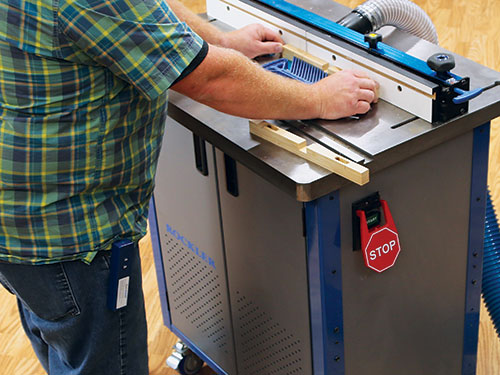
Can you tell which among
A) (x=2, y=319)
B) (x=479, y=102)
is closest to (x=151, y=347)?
(x=2, y=319)

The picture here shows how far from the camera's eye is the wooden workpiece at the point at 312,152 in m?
1.45

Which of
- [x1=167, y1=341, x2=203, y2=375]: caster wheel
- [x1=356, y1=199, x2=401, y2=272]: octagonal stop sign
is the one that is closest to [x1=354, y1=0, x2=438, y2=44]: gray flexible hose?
[x1=356, y1=199, x2=401, y2=272]: octagonal stop sign

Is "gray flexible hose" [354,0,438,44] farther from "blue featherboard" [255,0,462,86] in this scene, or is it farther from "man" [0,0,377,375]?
"man" [0,0,377,375]

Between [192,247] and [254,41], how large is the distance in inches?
22.0

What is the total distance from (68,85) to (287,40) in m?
0.68

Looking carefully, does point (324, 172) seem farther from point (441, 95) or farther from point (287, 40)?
point (287, 40)

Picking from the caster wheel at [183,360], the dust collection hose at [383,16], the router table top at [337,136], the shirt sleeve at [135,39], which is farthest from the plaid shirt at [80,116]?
the caster wheel at [183,360]

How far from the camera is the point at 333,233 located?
157cm

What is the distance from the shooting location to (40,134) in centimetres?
143

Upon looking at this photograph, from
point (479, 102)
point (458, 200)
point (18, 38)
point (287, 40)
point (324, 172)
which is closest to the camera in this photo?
point (18, 38)

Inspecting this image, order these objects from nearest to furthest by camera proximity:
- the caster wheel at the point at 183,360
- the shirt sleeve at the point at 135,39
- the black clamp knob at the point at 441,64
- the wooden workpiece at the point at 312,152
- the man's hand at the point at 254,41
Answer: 1. the shirt sleeve at the point at 135,39
2. the wooden workpiece at the point at 312,152
3. the black clamp knob at the point at 441,64
4. the man's hand at the point at 254,41
5. the caster wheel at the point at 183,360

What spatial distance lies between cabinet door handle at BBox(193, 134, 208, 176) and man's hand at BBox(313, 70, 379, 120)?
1.07 ft

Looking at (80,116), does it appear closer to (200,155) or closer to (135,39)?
(135,39)

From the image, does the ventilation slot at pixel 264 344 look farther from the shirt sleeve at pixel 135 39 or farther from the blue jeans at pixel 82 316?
the shirt sleeve at pixel 135 39
